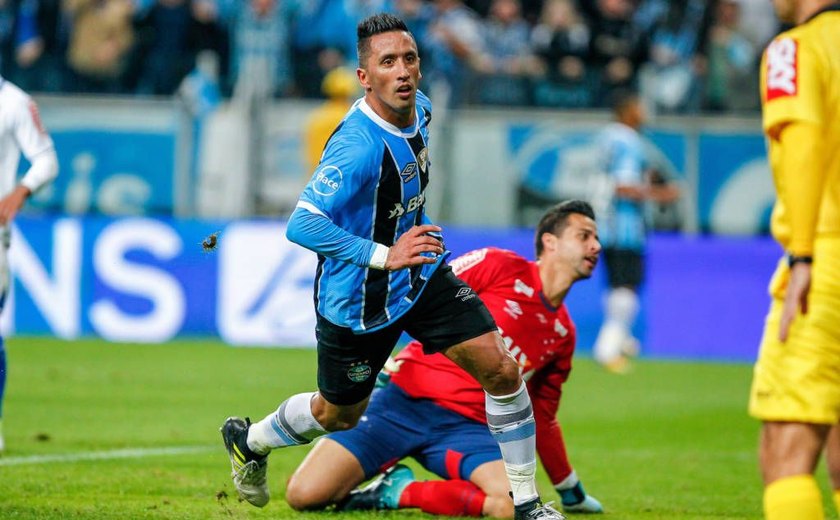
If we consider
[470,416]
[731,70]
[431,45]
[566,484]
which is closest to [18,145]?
[470,416]

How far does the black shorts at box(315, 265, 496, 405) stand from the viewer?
597 centimetres

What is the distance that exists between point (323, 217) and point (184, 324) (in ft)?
35.0

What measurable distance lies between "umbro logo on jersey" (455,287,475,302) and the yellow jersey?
1925mm

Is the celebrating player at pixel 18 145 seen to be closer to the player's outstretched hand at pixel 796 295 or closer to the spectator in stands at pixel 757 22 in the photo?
the player's outstretched hand at pixel 796 295

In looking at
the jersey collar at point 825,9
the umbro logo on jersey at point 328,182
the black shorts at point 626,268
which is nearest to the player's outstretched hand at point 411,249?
the umbro logo on jersey at point 328,182

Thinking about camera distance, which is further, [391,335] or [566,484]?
[566,484]

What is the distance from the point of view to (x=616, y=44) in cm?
1728

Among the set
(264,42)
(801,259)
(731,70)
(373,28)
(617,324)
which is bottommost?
(617,324)

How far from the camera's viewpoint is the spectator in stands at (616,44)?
16.7 metres

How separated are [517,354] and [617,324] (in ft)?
25.8

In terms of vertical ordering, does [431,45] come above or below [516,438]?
above

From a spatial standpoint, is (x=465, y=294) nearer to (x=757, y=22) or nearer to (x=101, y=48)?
(x=101, y=48)

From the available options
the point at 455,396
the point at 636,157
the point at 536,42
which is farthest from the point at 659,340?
the point at 455,396

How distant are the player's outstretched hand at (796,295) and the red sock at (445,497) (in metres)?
2.56
